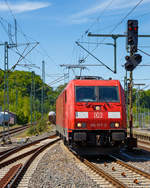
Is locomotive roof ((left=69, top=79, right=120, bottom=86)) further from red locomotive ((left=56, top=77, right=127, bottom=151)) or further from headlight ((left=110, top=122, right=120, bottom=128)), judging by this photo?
headlight ((left=110, top=122, right=120, bottom=128))

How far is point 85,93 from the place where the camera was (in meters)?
13.4

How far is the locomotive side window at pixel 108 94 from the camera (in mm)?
13359

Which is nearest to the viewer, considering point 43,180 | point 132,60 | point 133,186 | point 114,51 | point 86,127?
point 133,186

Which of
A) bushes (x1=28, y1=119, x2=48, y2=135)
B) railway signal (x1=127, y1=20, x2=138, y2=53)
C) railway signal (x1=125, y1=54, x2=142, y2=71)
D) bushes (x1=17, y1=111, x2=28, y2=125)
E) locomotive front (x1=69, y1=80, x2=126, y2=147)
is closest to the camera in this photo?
locomotive front (x1=69, y1=80, x2=126, y2=147)

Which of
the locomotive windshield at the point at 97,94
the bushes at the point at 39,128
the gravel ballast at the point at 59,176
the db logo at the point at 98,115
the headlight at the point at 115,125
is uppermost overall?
the locomotive windshield at the point at 97,94

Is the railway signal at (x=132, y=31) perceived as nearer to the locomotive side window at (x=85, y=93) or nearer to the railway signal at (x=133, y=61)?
the railway signal at (x=133, y=61)

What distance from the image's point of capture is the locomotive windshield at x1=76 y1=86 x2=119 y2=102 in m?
13.3

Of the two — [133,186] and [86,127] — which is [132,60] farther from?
[133,186]

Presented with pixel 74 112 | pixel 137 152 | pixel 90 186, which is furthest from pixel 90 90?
pixel 90 186

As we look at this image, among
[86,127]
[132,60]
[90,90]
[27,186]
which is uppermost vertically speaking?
[132,60]

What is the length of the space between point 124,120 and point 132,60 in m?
2.83

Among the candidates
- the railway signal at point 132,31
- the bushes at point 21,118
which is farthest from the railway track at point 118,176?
the bushes at point 21,118

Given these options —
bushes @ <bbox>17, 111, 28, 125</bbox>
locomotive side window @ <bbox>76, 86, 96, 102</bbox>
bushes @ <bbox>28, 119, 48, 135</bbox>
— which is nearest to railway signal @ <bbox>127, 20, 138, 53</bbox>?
locomotive side window @ <bbox>76, 86, 96, 102</bbox>

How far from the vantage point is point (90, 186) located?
8.10 meters
